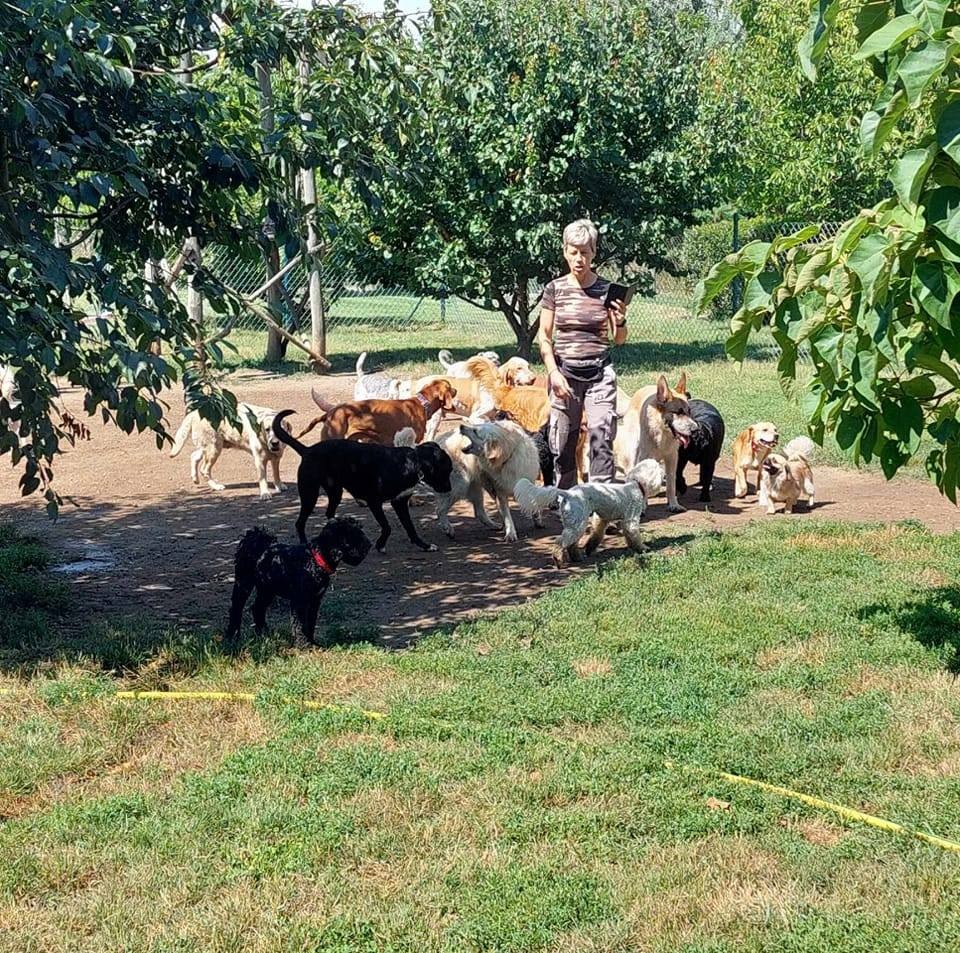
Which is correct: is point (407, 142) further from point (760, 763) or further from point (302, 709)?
point (760, 763)

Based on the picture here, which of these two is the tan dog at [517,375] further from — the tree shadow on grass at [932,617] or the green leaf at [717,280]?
the green leaf at [717,280]

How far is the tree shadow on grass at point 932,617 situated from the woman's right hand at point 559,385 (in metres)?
2.67

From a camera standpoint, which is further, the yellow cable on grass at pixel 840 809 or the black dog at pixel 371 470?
the black dog at pixel 371 470

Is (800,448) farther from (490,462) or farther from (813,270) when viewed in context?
(813,270)

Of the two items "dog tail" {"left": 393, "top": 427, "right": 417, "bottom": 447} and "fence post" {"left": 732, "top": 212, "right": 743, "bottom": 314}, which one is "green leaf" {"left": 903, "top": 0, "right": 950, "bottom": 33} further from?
"fence post" {"left": 732, "top": 212, "right": 743, "bottom": 314}

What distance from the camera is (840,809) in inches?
185

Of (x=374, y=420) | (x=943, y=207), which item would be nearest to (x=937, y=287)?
(x=943, y=207)

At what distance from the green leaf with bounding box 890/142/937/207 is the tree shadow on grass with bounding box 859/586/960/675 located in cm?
305

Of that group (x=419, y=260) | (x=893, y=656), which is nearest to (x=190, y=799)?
(x=893, y=656)

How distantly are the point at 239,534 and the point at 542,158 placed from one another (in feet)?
Result: 36.7

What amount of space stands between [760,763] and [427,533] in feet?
17.0

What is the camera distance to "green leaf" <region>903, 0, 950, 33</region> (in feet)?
13.2

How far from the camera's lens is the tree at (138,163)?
5.51m

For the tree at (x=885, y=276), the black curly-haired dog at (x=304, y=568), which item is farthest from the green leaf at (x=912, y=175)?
the black curly-haired dog at (x=304, y=568)
